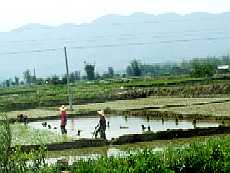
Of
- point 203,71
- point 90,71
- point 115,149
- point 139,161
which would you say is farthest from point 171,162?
point 90,71

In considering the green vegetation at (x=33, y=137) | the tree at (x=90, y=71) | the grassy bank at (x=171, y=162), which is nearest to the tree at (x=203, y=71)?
the tree at (x=90, y=71)

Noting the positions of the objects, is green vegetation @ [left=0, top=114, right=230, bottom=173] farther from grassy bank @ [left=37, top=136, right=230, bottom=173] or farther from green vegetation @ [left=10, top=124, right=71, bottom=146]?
green vegetation @ [left=10, top=124, right=71, bottom=146]

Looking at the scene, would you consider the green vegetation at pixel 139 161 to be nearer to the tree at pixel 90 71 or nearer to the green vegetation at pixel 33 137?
the green vegetation at pixel 33 137

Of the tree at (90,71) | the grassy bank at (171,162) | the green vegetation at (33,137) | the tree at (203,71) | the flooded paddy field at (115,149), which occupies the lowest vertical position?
the tree at (90,71)

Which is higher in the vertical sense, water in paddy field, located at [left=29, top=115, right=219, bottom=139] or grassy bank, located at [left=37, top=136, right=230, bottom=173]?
grassy bank, located at [left=37, top=136, right=230, bottom=173]

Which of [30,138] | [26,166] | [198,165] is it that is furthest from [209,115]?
[26,166]

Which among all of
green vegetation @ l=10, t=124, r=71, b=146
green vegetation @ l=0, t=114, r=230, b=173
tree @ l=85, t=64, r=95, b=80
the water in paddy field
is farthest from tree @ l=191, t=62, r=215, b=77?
green vegetation @ l=0, t=114, r=230, b=173

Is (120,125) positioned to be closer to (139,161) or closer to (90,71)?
(139,161)

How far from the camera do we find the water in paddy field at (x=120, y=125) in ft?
85.1

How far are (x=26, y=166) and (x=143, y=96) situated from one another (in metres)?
39.0

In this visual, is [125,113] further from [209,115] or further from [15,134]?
[15,134]

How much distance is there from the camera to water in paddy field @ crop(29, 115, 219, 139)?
2595cm

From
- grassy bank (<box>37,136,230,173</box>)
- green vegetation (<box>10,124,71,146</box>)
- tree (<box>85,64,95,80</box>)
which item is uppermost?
grassy bank (<box>37,136,230,173</box>)

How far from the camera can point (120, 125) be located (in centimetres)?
3005
